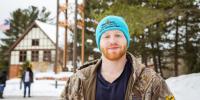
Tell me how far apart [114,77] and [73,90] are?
25 cm

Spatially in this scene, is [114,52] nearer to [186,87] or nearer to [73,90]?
[73,90]

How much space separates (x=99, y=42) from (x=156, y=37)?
36617 mm

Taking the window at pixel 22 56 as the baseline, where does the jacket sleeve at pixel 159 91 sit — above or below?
above

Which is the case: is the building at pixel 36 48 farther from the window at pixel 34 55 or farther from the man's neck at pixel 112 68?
the man's neck at pixel 112 68

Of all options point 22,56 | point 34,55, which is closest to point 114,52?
point 34,55

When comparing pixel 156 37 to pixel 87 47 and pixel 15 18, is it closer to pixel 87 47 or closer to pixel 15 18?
pixel 87 47

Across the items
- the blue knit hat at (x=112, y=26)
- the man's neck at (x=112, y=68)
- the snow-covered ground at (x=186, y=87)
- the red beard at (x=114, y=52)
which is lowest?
the snow-covered ground at (x=186, y=87)

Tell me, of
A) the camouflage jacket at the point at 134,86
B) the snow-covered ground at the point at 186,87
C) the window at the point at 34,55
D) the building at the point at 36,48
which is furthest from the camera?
the window at the point at 34,55

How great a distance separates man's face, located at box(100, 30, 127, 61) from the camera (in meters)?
3.02

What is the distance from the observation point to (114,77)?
9.87 ft

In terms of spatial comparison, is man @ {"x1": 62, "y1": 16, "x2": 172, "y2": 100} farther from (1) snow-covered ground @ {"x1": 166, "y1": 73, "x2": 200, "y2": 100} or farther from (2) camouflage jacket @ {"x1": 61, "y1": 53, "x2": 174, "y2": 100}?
(1) snow-covered ground @ {"x1": 166, "y1": 73, "x2": 200, "y2": 100}

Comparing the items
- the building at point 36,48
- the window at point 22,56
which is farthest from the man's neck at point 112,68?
the window at point 22,56

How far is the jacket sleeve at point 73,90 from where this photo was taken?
3.00 m

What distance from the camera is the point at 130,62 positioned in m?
3.10
